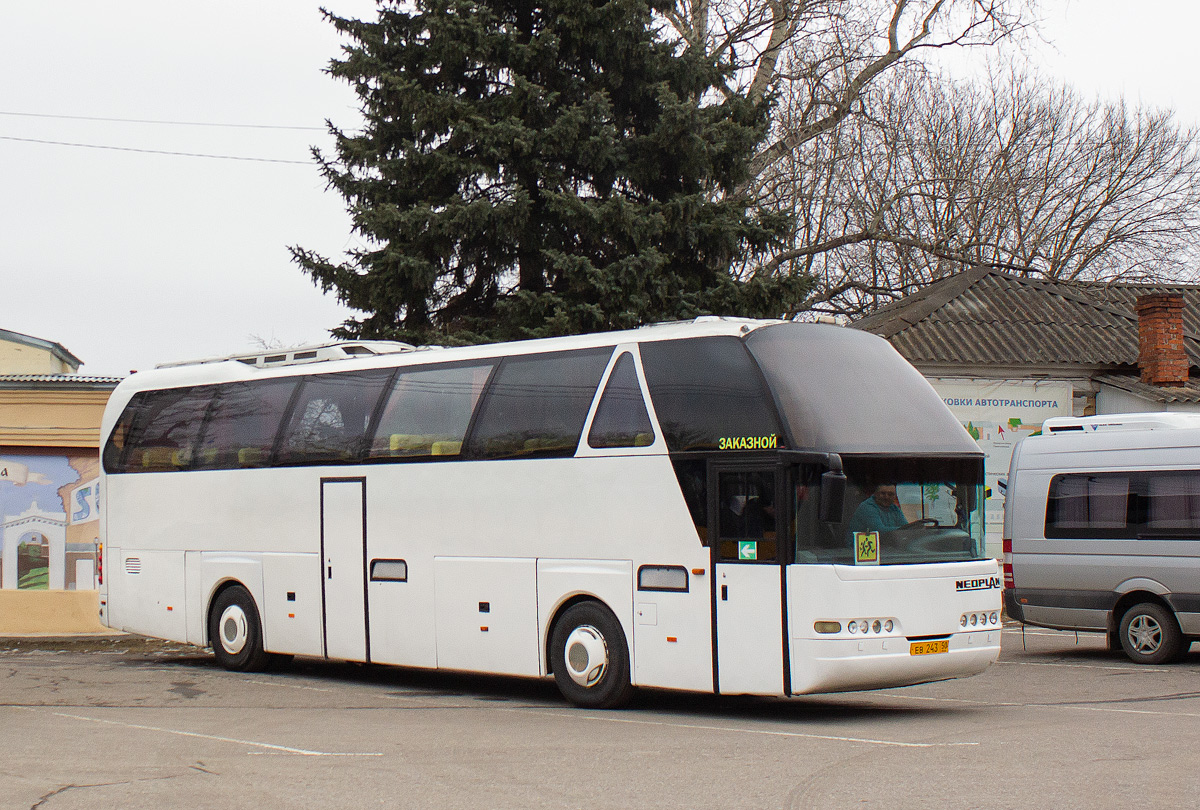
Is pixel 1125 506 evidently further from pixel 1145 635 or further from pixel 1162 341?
pixel 1162 341

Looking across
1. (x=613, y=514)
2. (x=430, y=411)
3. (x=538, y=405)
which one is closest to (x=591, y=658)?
(x=613, y=514)

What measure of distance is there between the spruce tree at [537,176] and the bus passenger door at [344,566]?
22.9ft

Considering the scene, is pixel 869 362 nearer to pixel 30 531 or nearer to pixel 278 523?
pixel 278 523

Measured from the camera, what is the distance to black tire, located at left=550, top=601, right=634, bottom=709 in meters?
11.4

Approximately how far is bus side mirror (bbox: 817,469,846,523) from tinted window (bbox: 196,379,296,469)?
22.6 feet

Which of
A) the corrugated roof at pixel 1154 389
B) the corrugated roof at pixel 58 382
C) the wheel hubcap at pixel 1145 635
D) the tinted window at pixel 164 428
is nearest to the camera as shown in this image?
the wheel hubcap at pixel 1145 635

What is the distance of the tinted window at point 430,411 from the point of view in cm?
1284

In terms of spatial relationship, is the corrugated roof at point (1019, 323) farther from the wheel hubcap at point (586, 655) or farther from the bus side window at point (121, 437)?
the wheel hubcap at point (586, 655)

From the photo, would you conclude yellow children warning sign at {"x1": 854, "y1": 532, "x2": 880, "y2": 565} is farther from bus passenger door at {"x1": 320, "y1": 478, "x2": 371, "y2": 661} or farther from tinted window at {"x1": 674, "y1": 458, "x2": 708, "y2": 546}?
bus passenger door at {"x1": 320, "y1": 478, "x2": 371, "y2": 661}

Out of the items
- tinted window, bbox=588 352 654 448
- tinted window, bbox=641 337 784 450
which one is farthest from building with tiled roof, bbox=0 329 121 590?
tinted window, bbox=641 337 784 450

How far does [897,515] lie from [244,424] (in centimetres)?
781

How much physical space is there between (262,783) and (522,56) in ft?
50.6

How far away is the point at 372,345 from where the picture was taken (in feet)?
50.1

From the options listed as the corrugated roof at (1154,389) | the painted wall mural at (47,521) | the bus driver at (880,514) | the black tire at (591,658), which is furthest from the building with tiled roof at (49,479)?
the corrugated roof at (1154,389)
